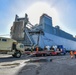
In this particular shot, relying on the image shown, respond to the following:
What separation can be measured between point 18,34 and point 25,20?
3.72 metres

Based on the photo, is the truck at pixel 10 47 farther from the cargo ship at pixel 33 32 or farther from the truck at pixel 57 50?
the cargo ship at pixel 33 32

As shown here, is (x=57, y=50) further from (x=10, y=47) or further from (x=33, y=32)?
(x=10, y=47)

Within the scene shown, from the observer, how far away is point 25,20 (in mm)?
37188

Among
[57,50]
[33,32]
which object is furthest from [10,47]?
[33,32]

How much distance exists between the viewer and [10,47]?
71.1 ft

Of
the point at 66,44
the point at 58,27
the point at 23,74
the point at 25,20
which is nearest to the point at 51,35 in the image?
the point at 58,27

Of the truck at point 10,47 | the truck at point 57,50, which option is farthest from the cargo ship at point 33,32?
the truck at point 10,47

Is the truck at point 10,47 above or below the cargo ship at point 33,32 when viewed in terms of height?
below

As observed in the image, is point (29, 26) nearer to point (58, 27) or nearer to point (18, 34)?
point (18, 34)

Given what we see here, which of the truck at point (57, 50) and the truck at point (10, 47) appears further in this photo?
the truck at point (57, 50)

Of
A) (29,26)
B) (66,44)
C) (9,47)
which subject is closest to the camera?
(9,47)

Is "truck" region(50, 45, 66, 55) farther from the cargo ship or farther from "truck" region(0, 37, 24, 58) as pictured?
"truck" region(0, 37, 24, 58)

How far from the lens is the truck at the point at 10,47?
20.8 meters

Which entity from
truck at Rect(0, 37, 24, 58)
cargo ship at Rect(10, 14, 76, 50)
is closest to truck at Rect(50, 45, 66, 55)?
cargo ship at Rect(10, 14, 76, 50)
